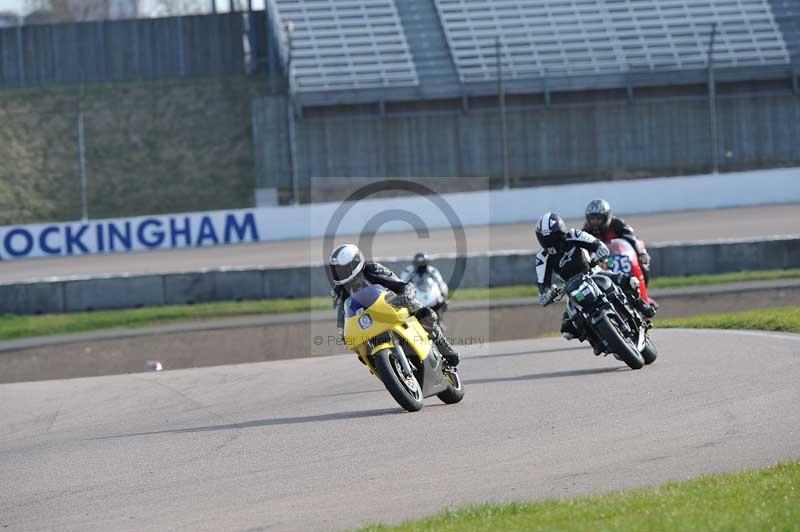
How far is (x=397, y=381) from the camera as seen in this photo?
10.1 meters

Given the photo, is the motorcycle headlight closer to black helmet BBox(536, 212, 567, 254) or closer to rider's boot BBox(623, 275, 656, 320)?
black helmet BBox(536, 212, 567, 254)

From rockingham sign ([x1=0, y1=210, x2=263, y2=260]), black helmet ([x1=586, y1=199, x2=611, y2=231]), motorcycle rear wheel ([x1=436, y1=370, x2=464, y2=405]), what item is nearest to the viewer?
motorcycle rear wheel ([x1=436, y1=370, x2=464, y2=405])

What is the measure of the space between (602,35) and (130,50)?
56.4 ft

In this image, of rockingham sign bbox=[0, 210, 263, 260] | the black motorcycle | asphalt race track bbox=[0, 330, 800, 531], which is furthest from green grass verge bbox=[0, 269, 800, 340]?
the black motorcycle

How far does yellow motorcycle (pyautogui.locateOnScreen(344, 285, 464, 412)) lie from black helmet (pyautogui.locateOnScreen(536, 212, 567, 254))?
2.27 meters

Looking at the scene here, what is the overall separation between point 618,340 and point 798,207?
23.7 meters

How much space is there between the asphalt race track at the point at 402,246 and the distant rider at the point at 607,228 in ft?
50.4

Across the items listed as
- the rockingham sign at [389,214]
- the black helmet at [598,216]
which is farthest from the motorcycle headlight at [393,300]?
the rockingham sign at [389,214]

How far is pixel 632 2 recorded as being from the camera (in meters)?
43.6

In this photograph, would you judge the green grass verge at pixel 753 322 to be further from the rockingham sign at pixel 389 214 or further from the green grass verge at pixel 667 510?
the rockingham sign at pixel 389 214

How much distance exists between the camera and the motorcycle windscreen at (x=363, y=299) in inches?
398

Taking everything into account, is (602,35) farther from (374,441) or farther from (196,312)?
(374,441)

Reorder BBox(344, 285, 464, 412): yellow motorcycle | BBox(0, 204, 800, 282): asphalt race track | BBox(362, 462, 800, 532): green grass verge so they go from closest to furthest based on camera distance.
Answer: BBox(362, 462, 800, 532): green grass verge < BBox(344, 285, 464, 412): yellow motorcycle < BBox(0, 204, 800, 282): asphalt race track

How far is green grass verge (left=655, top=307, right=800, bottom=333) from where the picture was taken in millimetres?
15133
